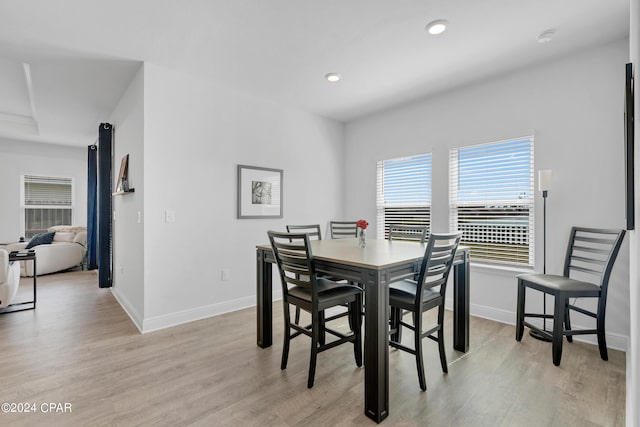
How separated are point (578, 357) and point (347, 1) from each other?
320 centimetres

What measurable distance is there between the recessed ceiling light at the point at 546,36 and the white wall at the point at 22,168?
8.50 m

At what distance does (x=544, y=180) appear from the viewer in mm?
2783

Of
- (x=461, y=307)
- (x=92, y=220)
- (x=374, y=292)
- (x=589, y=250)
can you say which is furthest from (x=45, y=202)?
(x=589, y=250)

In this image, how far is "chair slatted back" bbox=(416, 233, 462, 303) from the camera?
195 centimetres

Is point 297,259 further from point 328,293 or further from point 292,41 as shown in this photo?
point 292,41

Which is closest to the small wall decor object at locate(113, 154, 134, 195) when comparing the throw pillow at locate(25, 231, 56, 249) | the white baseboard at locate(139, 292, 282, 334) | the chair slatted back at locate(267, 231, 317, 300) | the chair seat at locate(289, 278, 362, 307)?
the white baseboard at locate(139, 292, 282, 334)

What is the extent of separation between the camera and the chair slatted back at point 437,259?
1.95 metres

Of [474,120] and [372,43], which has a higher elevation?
[372,43]

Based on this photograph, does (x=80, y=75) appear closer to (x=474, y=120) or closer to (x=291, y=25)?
(x=291, y=25)

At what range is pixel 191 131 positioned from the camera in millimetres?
3338

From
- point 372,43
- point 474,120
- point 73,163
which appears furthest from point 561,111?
point 73,163

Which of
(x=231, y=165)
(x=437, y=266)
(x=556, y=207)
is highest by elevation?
(x=231, y=165)

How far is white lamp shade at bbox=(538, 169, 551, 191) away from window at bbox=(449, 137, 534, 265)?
0.33 metres

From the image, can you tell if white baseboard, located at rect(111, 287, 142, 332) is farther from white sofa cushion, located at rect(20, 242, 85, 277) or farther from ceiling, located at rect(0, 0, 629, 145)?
ceiling, located at rect(0, 0, 629, 145)
